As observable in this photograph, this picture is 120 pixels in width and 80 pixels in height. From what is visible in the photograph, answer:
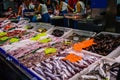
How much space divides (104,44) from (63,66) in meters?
0.93

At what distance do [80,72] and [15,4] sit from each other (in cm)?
1436

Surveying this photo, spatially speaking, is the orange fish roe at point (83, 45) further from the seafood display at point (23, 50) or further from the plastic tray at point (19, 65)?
the plastic tray at point (19, 65)

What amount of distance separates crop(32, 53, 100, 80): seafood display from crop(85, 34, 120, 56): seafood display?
0.69ft

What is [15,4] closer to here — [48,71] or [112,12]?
[112,12]

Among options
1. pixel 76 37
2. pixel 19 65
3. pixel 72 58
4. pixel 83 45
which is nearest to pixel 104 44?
pixel 83 45

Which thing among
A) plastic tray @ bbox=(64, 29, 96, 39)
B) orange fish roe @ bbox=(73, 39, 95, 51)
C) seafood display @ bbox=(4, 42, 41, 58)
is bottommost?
seafood display @ bbox=(4, 42, 41, 58)

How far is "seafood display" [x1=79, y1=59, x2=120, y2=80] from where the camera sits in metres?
2.26

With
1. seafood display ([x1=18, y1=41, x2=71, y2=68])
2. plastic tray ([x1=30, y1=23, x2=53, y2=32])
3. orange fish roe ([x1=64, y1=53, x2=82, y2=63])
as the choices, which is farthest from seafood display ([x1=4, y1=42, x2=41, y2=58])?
plastic tray ([x1=30, y1=23, x2=53, y2=32])

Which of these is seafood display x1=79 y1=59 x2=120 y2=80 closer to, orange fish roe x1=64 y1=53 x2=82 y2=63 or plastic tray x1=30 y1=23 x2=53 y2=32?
orange fish roe x1=64 y1=53 x2=82 y2=63

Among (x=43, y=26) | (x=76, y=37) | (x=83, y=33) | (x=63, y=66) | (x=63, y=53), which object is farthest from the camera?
(x=43, y=26)

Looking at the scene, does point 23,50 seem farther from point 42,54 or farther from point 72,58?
point 72,58

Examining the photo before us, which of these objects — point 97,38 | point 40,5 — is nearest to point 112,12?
point 97,38

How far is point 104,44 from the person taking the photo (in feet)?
10.7

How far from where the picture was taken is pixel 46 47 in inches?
144
